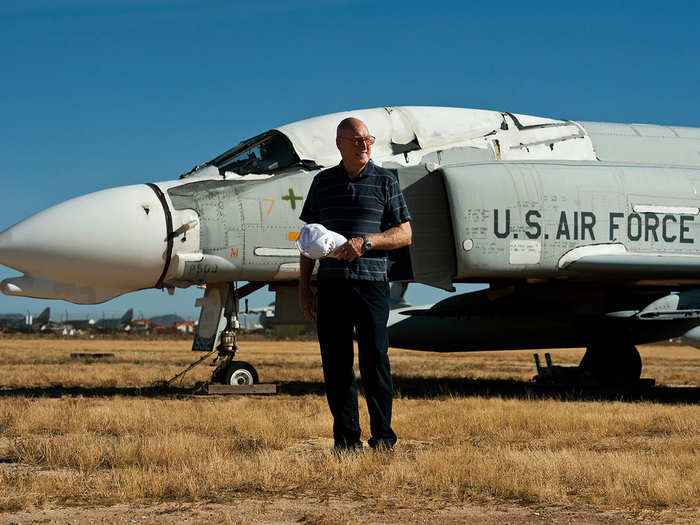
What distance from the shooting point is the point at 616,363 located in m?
12.8

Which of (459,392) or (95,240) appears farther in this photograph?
(459,392)

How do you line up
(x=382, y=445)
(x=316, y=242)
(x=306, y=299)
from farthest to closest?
1. (x=306, y=299)
2. (x=382, y=445)
3. (x=316, y=242)

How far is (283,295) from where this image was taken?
10.7m

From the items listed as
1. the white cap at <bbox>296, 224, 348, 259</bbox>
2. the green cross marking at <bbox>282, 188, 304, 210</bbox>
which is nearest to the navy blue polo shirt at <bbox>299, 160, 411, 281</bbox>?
the white cap at <bbox>296, 224, 348, 259</bbox>

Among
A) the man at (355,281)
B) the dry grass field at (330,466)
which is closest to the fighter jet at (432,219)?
the dry grass field at (330,466)

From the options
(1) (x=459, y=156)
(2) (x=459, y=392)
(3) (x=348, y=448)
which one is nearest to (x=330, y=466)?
(3) (x=348, y=448)

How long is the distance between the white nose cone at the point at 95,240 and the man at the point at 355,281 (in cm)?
425

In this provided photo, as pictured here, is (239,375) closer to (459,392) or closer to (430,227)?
(430,227)

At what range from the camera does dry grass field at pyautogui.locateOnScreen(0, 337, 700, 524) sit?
3709 mm

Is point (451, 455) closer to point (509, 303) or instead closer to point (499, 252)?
point (499, 252)

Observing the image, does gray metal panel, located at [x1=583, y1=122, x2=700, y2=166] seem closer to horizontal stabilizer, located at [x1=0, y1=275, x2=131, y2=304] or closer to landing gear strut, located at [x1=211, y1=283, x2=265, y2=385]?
landing gear strut, located at [x1=211, y1=283, x2=265, y2=385]

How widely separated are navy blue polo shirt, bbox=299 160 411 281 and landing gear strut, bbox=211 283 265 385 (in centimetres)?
539

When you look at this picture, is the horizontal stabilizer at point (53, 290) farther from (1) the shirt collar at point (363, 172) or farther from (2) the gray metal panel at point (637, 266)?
(2) the gray metal panel at point (637, 266)

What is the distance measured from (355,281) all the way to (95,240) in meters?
4.68
